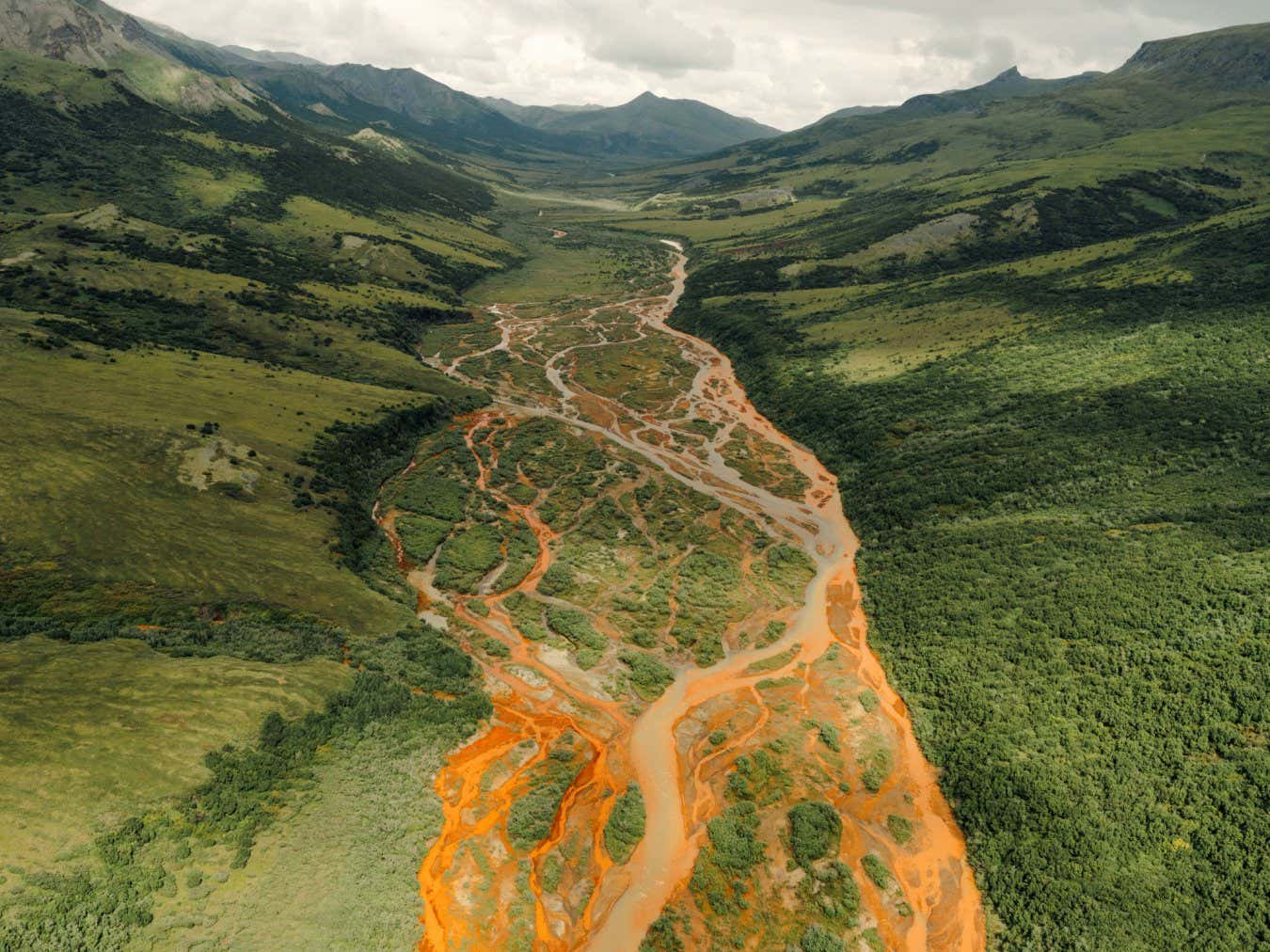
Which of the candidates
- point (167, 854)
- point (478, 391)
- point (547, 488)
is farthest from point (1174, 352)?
point (167, 854)

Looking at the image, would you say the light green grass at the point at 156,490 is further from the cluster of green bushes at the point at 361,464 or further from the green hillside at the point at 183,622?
the cluster of green bushes at the point at 361,464

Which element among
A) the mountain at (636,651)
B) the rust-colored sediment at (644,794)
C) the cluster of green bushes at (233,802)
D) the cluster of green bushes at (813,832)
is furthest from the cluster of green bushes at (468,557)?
Result: the cluster of green bushes at (813,832)

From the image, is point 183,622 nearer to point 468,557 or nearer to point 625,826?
point 468,557

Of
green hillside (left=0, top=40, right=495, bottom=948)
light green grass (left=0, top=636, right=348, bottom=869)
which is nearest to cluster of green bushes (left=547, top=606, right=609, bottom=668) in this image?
green hillside (left=0, top=40, right=495, bottom=948)

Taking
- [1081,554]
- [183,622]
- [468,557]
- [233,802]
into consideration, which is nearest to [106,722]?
[233,802]

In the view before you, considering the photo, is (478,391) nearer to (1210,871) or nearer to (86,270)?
(86,270)

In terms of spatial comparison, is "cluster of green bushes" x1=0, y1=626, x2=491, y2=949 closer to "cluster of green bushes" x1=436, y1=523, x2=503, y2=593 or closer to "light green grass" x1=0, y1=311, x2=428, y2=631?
"light green grass" x1=0, y1=311, x2=428, y2=631
